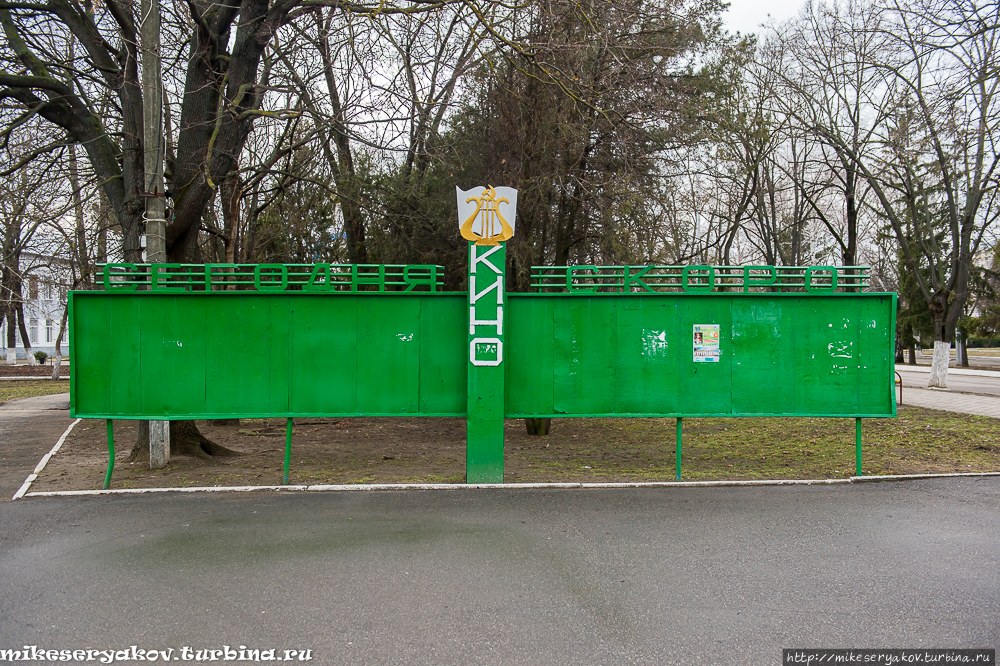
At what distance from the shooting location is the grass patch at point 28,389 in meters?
18.8

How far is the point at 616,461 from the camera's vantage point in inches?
340

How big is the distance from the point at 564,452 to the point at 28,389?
21.2 metres

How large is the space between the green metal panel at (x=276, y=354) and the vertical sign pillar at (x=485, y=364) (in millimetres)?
272

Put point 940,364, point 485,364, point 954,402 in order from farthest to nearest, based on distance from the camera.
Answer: point 940,364 → point 954,402 → point 485,364

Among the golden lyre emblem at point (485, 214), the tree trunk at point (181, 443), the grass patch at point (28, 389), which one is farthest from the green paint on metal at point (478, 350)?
the grass patch at point (28, 389)

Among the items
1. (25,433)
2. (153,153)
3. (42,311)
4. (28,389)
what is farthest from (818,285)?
(42,311)

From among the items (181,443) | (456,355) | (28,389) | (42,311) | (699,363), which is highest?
(42,311)

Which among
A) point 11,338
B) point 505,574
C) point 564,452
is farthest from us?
point 11,338

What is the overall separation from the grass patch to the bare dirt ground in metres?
9.08

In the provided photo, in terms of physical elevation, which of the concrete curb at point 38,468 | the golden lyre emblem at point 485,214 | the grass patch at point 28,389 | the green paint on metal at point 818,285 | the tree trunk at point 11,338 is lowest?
the grass patch at point 28,389

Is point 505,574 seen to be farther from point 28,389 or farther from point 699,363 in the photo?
point 28,389

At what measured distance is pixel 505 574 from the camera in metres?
4.18

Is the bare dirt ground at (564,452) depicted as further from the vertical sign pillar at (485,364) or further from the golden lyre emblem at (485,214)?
the golden lyre emblem at (485,214)

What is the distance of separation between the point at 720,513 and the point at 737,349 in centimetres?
215
